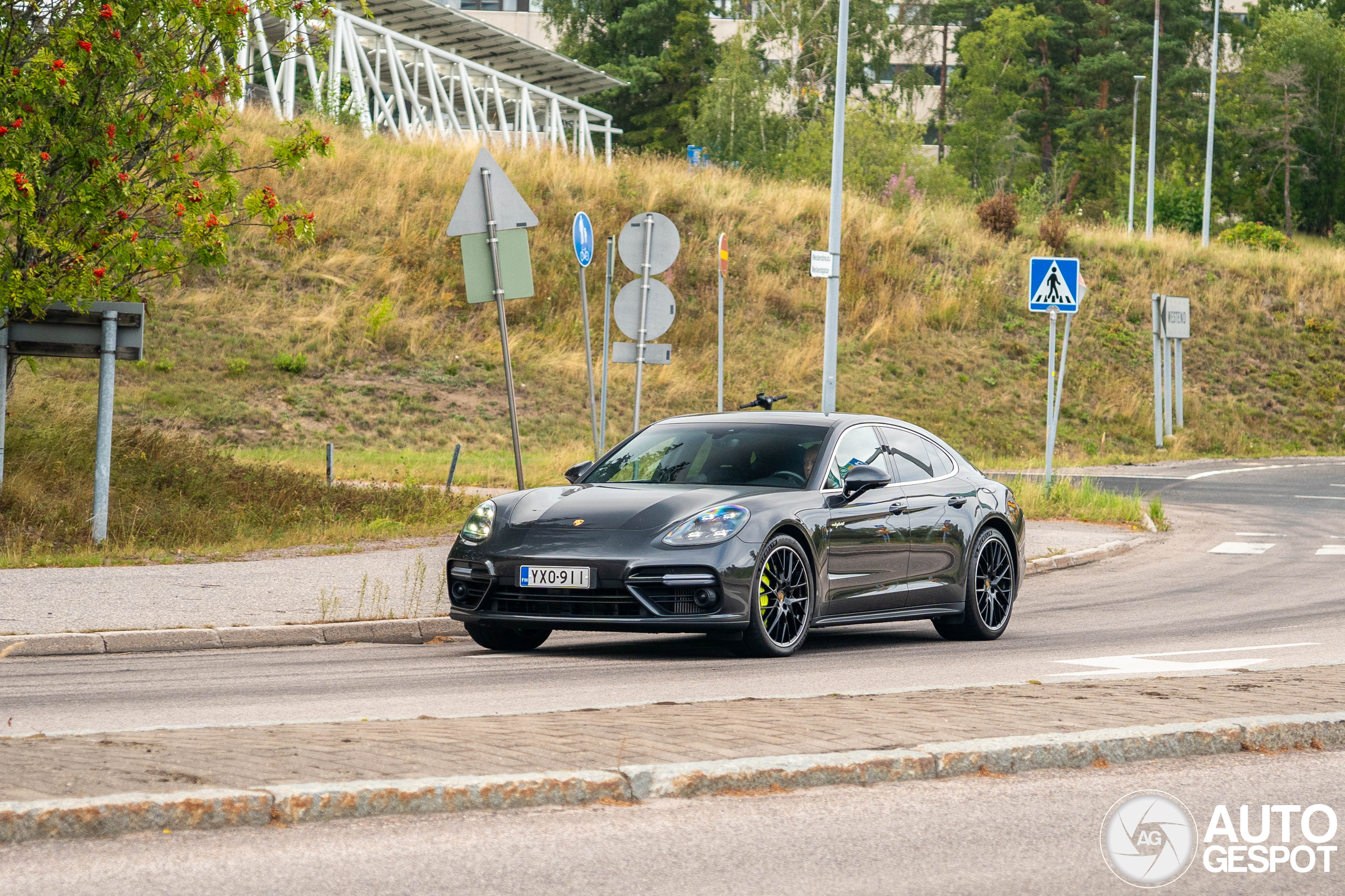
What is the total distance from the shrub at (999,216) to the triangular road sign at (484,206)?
34764mm

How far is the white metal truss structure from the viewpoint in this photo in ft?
140

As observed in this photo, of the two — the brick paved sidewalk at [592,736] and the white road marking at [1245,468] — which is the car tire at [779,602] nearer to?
the brick paved sidewalk at [592,736]

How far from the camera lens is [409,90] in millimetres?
49344

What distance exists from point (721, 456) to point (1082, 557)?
26.3ft

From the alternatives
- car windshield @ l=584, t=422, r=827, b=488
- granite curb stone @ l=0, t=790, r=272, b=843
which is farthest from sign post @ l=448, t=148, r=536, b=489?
granite curb stone @ l=0, t=790, r=272, b=843

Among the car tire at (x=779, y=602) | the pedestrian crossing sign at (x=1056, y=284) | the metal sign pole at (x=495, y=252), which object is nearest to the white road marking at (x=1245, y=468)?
the pedestrian crossing sign at (x=1056, y=284)

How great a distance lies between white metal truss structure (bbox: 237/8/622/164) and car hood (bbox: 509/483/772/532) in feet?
84.6

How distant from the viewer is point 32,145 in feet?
47.6

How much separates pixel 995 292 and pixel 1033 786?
3916 centimetres

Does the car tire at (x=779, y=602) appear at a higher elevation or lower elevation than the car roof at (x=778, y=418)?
lower

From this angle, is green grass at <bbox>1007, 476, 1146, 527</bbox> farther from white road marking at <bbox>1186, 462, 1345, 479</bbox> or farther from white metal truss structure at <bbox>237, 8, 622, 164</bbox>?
white metal truss structure at <bbox>237, 8, 622, 164</bbox>

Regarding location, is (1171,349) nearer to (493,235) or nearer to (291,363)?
(291,363)

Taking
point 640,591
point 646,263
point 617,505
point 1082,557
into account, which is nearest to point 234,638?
point 617,505

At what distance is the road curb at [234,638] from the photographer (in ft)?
33.0
